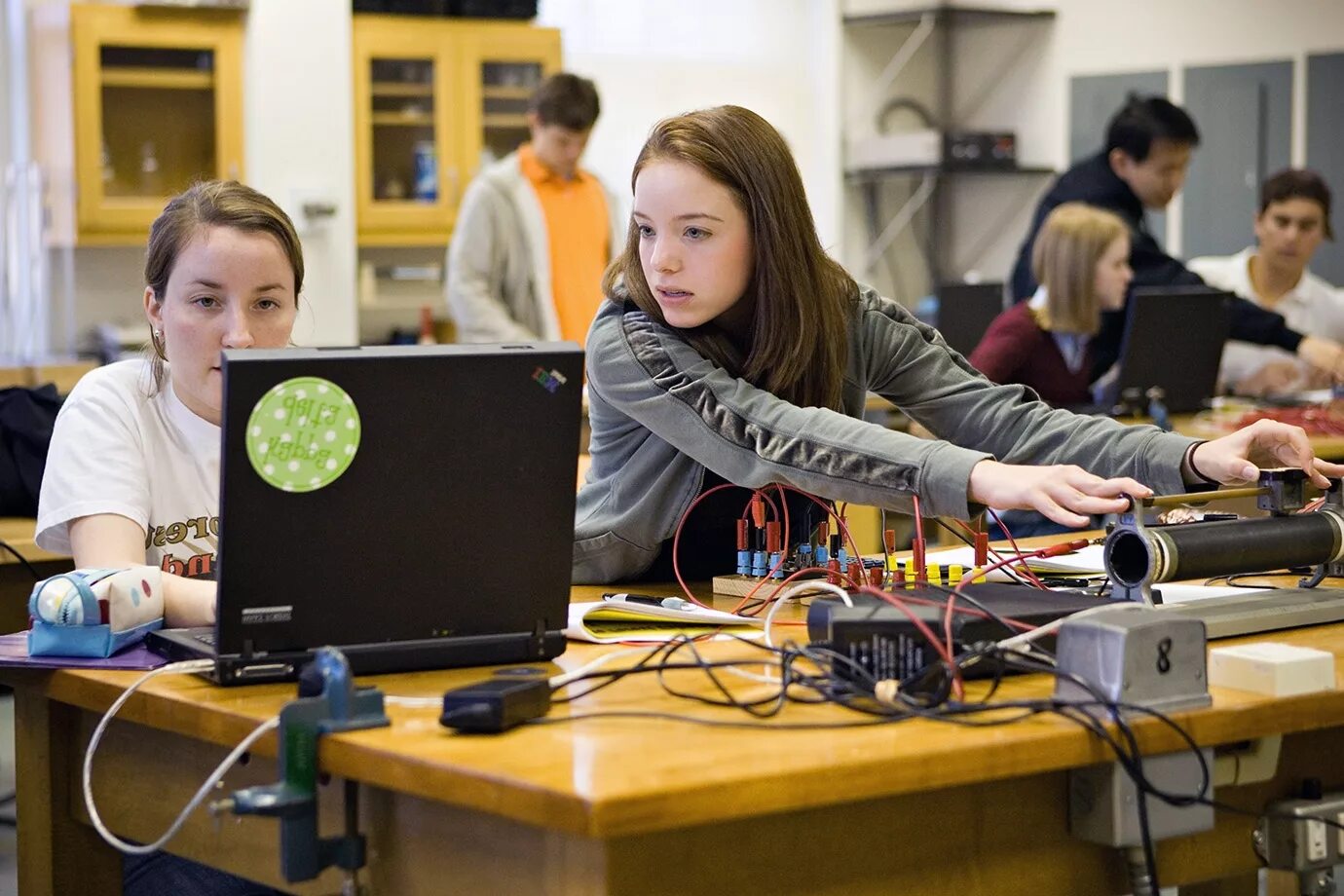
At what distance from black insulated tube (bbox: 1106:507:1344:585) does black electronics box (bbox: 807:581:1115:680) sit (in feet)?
0.30

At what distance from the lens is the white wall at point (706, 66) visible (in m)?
6.32

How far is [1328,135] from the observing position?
5.78m

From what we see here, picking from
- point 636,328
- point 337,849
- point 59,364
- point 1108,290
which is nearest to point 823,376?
point 636,328

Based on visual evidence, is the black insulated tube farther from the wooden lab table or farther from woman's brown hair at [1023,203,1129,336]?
woman's brown hair at [1023,203,1129,336]

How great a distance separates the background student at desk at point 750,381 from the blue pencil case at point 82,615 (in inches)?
21.7

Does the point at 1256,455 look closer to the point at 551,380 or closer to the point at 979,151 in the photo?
the point at 551,380

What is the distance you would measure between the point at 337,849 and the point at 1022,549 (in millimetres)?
1061

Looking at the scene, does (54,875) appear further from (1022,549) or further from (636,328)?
(1022,549)

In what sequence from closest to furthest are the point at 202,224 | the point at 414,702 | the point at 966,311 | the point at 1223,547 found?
the point at 414,702 < the point at 1223,547 < the point at 202,224 < the point at 966,311

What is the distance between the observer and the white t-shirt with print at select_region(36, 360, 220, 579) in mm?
1715

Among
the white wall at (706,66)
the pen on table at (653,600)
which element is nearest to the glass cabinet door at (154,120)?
the white wall at (706,66)

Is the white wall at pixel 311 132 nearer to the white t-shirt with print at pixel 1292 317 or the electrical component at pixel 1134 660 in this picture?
the white t-shirt with print at pixel 1292 317

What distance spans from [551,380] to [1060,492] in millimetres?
429

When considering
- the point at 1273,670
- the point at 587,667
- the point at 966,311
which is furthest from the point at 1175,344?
the point at 587,667
